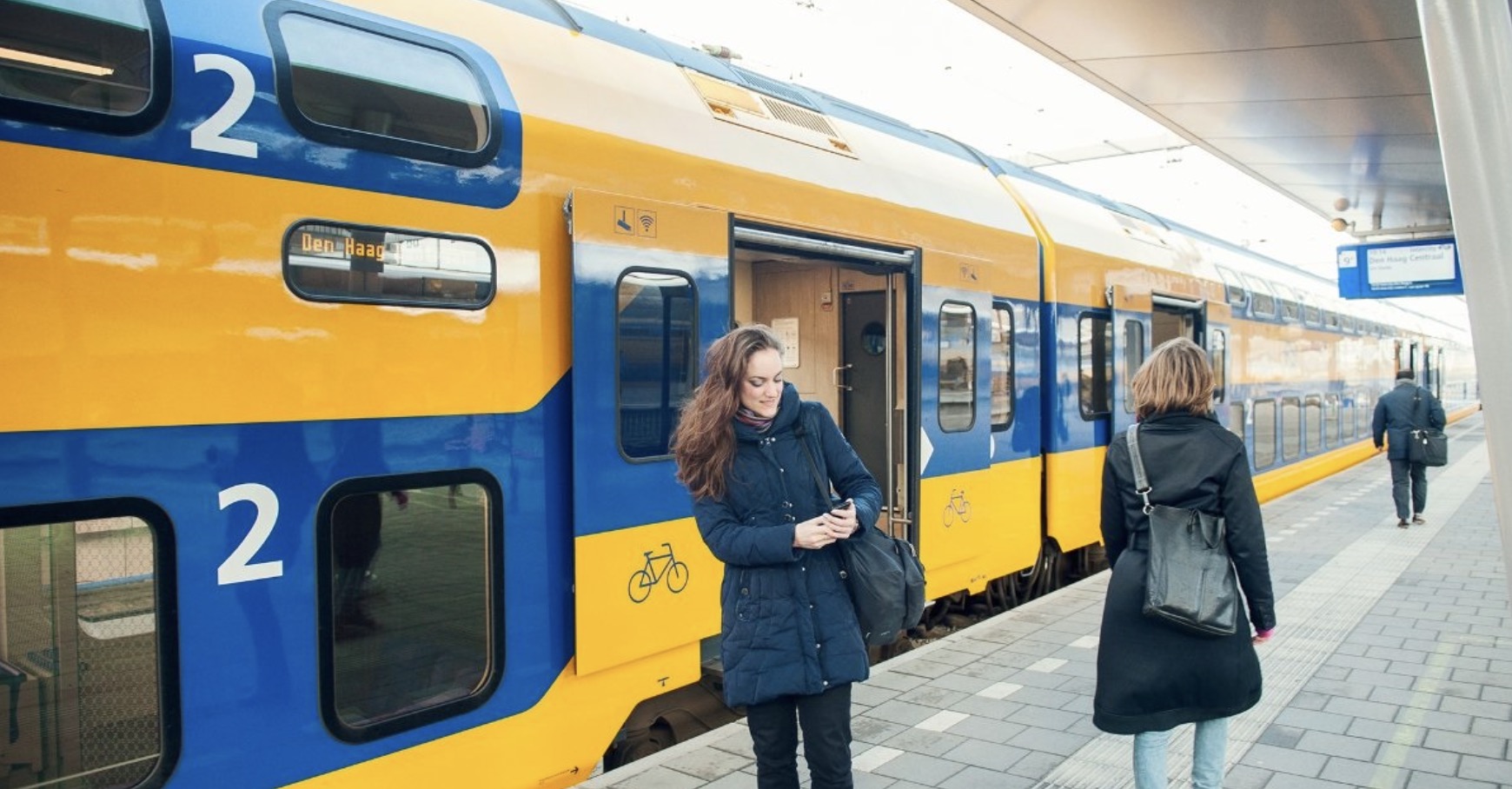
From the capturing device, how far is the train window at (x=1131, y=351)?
8539 millimetres

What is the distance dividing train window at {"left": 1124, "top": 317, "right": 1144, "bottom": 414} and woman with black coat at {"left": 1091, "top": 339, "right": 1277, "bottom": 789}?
542 centimetres

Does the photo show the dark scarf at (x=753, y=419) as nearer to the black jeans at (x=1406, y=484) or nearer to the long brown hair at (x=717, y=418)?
the long brown hair at (x=717, y=418)

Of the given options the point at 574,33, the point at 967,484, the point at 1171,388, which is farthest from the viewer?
the point at 967,484

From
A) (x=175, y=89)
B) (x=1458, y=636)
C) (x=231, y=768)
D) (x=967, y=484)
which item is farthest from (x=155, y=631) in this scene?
(x=1458, y=636)

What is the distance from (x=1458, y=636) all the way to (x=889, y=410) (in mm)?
3926

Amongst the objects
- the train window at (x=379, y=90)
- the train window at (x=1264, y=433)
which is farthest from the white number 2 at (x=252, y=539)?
the train window at (x=1264, y=433)

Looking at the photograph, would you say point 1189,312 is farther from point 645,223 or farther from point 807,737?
point 807,737

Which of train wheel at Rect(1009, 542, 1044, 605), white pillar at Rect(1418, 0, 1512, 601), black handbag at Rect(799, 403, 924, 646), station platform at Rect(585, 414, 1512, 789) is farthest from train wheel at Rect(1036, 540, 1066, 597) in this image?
white pillar at Rect(1418, 0, 1512, 601)

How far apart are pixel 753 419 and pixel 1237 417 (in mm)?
10641

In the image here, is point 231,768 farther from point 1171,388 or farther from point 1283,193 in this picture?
point 1283,193

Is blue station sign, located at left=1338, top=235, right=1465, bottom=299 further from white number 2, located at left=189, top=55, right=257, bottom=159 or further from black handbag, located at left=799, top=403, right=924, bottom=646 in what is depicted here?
white number 2, located at left=189, top=55, right=257, bottom=159

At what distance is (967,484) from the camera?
632 cm

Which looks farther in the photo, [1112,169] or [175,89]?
[1112,169]

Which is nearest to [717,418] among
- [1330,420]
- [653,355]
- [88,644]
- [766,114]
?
[653,355]
